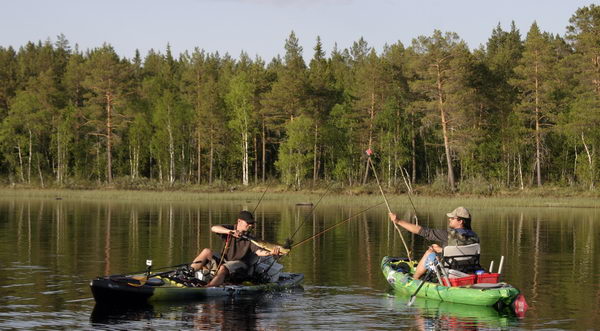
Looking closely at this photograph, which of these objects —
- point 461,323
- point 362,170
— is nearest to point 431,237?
point 461,323

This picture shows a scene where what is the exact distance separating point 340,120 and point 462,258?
198 ft

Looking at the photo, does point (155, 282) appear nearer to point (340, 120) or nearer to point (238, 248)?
point (238, 248)

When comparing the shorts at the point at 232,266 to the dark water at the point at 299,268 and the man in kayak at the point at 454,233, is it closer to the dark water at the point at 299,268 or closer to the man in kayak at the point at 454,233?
the dark water at the point at 299,268

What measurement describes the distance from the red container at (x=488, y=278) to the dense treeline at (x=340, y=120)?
44.6 m

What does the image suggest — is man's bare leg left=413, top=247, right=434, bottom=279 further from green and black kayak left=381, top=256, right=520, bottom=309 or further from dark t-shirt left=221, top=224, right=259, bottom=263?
dark t-shirt left=221, top=224, right=259, bottom=263

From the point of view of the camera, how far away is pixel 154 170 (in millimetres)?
90562

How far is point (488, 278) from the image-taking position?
17.0m

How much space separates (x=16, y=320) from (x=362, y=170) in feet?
211

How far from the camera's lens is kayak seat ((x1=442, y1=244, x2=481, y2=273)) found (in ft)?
56.9

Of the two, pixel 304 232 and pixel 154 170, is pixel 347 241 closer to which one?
pixel 304 232

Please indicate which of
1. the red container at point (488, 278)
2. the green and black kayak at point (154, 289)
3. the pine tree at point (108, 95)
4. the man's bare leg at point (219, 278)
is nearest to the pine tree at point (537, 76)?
the pine tree at point (108, 95)

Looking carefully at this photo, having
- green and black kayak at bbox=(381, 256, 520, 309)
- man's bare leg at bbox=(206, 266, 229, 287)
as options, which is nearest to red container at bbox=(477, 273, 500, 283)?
green and black kayak at bbox=(381, 256, 520, 309)

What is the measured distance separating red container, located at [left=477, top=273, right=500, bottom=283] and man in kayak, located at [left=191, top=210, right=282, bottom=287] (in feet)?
13.3

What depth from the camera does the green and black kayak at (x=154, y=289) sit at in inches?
630
